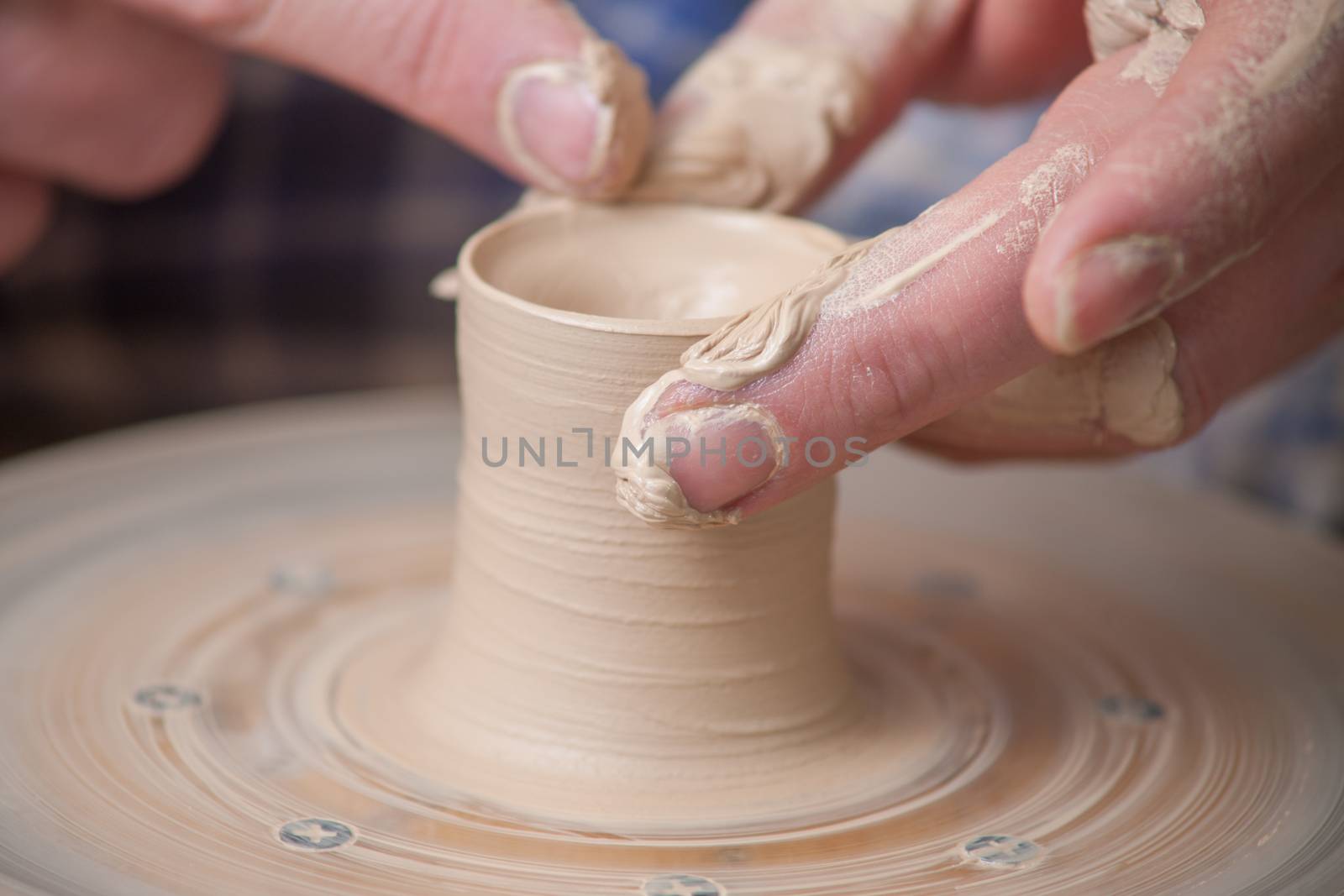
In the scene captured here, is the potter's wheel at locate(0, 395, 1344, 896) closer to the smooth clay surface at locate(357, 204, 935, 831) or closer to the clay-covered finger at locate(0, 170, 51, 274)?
the smooth clay surface at locate(357, 204, 935, 831)

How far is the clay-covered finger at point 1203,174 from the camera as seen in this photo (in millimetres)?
786

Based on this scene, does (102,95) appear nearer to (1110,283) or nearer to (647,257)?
(647,257)

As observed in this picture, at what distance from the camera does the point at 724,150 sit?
1.23 metres

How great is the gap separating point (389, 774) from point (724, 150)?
0.60 meters

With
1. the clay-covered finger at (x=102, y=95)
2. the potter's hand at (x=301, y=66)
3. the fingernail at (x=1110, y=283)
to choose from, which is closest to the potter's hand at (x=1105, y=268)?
the fingernail at (x=1110, y=283)

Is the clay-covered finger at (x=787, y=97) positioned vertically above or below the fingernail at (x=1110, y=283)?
above

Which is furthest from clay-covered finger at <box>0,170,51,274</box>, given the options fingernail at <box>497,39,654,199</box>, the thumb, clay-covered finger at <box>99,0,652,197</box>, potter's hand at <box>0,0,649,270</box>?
the thumb

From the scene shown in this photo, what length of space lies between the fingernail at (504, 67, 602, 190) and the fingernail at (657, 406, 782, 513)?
35 cm

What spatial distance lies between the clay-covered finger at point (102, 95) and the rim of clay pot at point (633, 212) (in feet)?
2.07

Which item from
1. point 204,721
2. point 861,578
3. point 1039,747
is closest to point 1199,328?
point 1039,747

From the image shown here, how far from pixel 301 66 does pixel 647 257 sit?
0.44 m

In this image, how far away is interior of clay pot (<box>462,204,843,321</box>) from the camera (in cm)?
113

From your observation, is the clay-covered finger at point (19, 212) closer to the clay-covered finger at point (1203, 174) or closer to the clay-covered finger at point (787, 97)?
the clay-covered finger at point (787, 97)

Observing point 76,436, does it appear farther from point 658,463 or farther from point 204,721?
point 658,463
